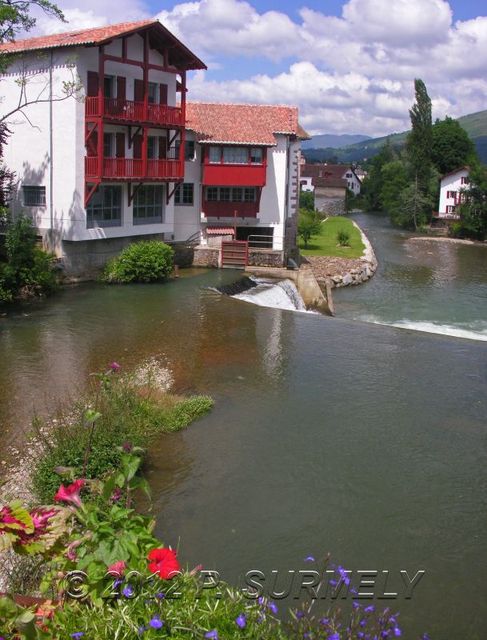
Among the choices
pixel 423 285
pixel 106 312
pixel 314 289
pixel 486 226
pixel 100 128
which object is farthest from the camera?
pixel 486 226

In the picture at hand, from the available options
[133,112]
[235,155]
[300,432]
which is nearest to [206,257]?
[235,155]

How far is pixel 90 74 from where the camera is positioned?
27.5m

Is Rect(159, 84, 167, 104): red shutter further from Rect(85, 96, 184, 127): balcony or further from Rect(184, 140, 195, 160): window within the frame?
Rect(184, 140, 195, 160): window

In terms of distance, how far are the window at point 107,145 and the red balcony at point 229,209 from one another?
746 centimetres

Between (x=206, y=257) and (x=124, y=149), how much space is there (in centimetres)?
702

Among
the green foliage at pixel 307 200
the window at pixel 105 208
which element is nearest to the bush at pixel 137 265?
the window at pixel 105 208

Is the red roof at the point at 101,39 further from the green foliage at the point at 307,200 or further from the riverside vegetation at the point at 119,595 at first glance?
the green foliage at the point at 307,200

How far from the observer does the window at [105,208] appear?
28.9 metres

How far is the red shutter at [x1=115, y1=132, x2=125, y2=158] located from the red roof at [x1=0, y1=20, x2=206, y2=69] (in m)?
3.97

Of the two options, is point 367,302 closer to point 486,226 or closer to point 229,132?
point 229,132

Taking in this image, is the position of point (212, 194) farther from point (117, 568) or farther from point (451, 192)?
point (451, 192)

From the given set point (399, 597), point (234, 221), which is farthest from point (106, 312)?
point (399, 597)

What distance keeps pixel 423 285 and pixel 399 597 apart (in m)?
A: 32.2

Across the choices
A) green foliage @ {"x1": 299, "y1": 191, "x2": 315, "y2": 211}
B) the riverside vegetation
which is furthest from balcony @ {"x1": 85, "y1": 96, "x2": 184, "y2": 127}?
green foliage @ {"x1": 299, "y1": 191, "x2": 315, "y2": 211}
